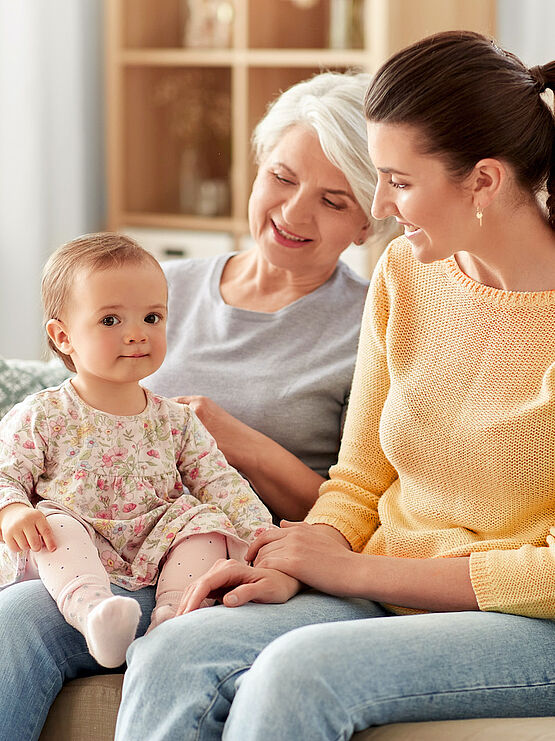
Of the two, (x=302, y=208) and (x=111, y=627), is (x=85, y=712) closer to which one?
(x=111, y=627)

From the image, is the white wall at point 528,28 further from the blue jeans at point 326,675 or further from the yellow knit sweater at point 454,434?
the blue jeans at point 326,675

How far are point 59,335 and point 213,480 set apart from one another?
0.33m

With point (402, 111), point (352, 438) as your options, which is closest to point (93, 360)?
point (352, 438)

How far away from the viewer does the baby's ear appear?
5.24 ft

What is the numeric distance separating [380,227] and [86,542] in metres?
0.86

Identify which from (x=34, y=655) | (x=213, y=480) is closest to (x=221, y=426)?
(x=213, y=480)

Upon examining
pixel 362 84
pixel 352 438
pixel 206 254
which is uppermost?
pixel 362 84

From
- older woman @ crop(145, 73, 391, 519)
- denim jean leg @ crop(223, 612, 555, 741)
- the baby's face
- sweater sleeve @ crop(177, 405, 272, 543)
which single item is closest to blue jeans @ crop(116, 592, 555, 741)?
denim jean leg @ crop(223, 612, 555, 741)

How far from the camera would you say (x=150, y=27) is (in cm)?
372

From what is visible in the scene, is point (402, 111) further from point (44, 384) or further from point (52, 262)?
point (44, 384)

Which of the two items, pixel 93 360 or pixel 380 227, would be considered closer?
pixel 93 360

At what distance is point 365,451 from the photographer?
1699 millimetres

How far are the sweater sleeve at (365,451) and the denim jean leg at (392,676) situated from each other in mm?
319

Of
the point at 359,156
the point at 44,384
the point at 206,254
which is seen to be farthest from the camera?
the point at 206,254
